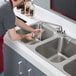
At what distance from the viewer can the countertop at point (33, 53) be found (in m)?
1.90

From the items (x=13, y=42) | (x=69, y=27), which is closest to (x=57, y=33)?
(x=69, y=27)

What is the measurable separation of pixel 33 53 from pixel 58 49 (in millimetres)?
462

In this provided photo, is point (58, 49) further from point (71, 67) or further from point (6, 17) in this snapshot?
point (6, 17)

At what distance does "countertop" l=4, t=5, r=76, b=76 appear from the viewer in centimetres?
190

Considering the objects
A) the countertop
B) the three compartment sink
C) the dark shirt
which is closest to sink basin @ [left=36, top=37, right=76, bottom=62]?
the three compartment sink

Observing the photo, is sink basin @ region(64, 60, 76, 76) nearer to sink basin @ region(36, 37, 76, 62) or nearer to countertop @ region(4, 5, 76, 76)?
countertop @ region(4, 5, 76, 76)

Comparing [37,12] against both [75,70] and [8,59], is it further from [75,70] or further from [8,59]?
[75,70]

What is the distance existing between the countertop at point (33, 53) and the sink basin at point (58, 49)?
5.0 inches

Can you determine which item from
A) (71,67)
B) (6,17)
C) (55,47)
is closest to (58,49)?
(55,47)

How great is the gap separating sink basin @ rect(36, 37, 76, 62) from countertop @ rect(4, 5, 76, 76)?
127 mm

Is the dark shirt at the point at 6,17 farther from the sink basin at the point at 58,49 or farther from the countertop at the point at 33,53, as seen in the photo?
the sink basin at the point at 58,49

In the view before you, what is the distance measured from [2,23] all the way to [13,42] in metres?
0.27

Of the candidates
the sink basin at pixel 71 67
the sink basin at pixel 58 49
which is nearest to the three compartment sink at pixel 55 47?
the sink basin at pixel 58 49

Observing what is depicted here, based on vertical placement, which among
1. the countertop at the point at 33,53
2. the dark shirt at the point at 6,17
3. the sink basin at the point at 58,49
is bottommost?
the sink basin at the point at 58,49
